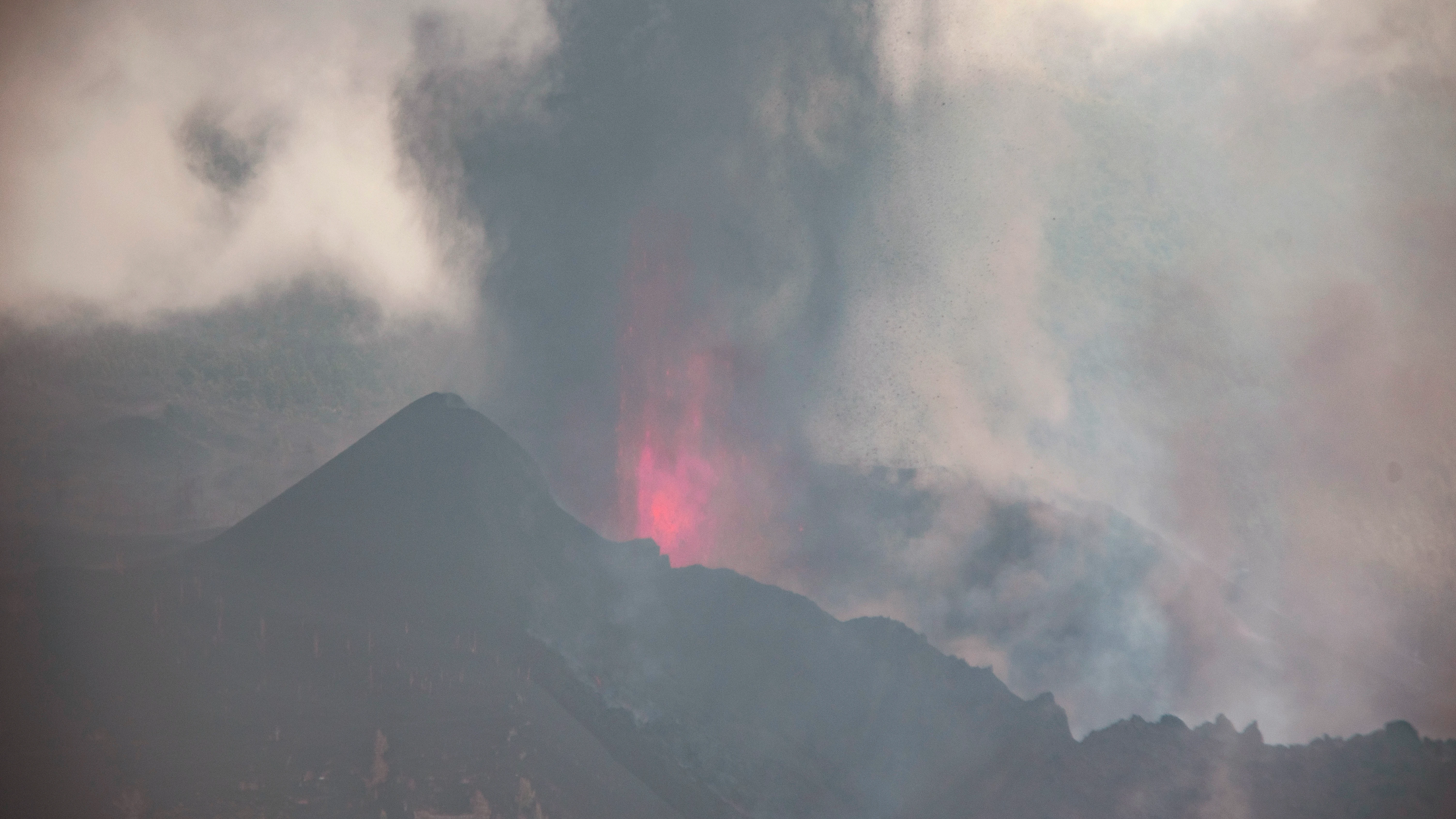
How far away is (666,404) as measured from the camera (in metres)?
12.4

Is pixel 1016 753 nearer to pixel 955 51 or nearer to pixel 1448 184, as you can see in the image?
pixel 1448 184

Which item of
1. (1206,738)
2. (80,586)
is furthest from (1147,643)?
(80,586)

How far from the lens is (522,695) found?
40.0 feet

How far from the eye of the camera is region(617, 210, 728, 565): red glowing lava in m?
12.3

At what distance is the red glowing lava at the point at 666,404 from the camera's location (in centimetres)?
1228

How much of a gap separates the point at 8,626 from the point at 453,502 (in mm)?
5309

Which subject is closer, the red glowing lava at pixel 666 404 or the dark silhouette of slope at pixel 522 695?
the dark silhouette of slope at pixel 522 695

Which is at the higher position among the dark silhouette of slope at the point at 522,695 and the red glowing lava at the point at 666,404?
the red glowing lava at the point at 666,404

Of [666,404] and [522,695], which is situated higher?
[666,404]

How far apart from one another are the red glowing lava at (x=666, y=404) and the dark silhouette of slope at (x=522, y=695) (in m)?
0.58

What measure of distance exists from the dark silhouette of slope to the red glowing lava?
1.91ft

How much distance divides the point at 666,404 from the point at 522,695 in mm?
4422

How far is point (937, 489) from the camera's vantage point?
1166 centimetres

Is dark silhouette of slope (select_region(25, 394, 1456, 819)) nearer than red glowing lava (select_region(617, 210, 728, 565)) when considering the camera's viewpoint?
Yes
